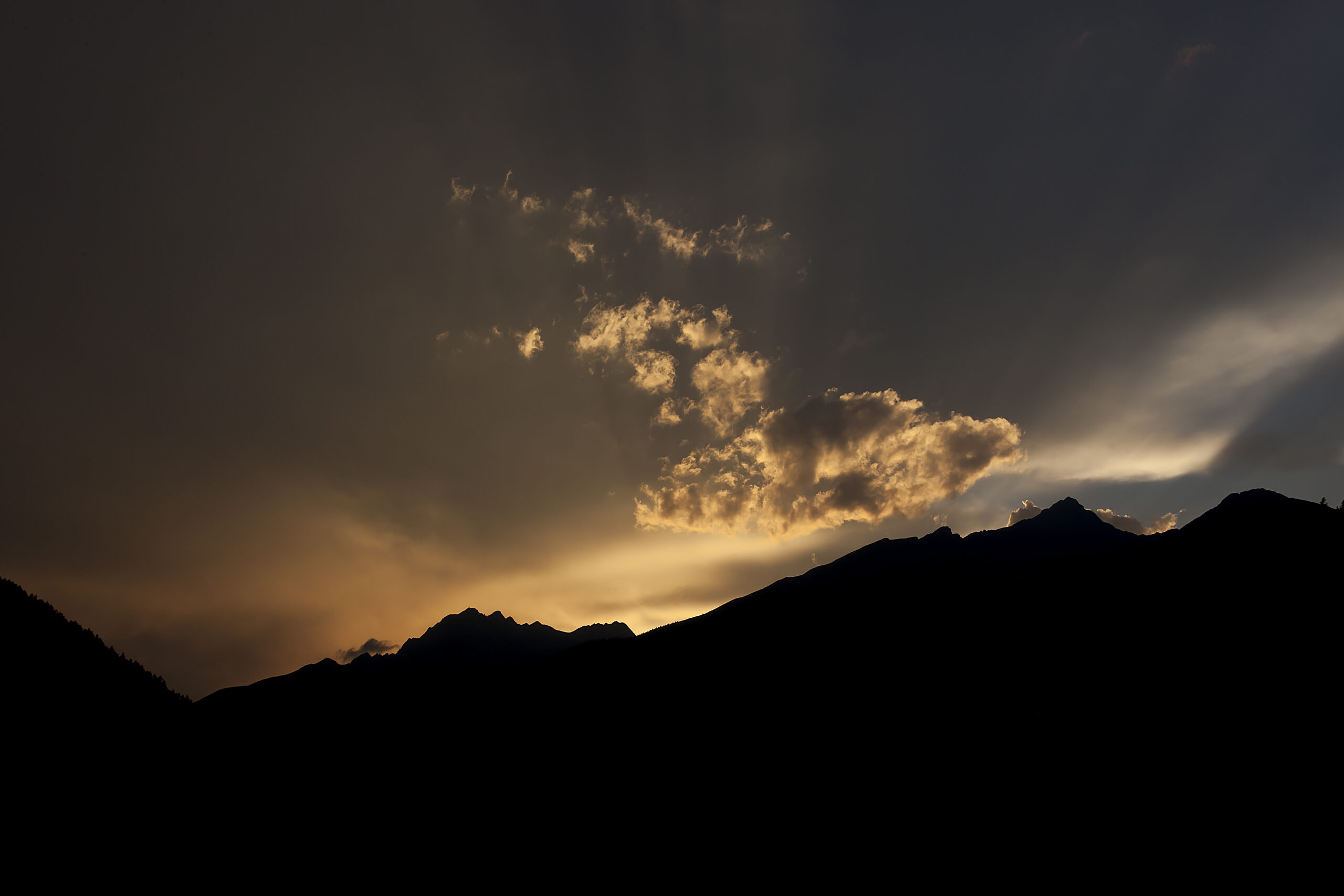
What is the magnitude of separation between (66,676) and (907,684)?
132 meters

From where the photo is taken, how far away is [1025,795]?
6175cm

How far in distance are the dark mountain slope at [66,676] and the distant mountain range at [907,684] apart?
1.27 feet

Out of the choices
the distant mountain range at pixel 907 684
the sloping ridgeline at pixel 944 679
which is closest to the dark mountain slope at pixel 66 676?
the distant mountain range at pixel 907 684

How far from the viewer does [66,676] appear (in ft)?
277

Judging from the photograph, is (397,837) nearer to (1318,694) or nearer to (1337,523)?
(1318,694)

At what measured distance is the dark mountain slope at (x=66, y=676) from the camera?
77.7 meters

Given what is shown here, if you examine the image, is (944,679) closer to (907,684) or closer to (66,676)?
(907,684)

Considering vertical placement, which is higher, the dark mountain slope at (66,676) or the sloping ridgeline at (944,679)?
the dark mountain slope at (66,676)

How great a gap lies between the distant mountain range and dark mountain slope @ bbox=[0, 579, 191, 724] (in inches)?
15.2

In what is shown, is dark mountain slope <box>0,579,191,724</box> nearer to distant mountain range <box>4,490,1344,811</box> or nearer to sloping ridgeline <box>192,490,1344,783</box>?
distant mountain range <box>4,490,1344,811</box>

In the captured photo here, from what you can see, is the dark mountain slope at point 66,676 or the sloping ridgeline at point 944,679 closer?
the sloping ridgeline at point 944,679

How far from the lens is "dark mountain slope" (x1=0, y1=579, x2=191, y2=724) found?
77688 millimetres

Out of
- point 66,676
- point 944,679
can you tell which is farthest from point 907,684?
point 66,676

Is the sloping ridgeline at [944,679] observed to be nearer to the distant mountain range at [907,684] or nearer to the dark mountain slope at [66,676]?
the distant mountain range at [907,684]
